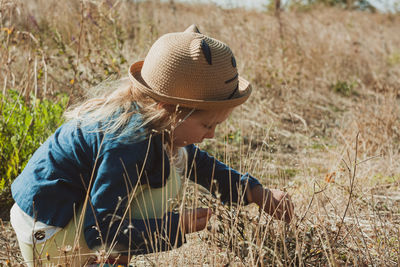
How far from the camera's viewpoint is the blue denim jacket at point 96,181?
1.52 meters

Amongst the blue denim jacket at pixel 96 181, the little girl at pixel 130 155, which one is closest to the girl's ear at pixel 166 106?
the little girl at pixel 130 155

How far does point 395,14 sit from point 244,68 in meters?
11.3

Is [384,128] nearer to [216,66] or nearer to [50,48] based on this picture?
[216,66]

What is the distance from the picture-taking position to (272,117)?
439 cm

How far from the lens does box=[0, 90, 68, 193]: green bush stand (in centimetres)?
253

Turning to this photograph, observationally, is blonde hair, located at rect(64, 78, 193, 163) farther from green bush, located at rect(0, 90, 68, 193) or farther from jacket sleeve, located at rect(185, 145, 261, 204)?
green bush, located at rect(0, 90, 68, 193)

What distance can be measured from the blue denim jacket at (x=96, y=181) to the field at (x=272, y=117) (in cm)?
14

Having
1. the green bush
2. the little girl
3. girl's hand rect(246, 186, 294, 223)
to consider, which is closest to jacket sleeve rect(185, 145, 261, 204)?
girl's hand rect(246, 186, 294, 223)

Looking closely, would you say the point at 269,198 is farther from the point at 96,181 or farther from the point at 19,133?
the point at 19,133

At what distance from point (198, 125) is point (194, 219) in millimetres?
371

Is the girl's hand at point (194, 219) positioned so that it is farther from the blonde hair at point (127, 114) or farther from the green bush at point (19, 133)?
the green bush at point (19, 133)

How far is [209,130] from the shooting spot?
5.62 feet

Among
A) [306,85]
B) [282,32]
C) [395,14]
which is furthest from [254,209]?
[395,14]

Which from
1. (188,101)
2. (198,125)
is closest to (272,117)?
(198,125)
